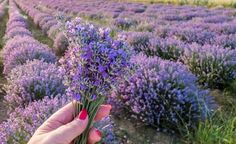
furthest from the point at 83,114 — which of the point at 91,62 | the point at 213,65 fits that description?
the point at 213,65

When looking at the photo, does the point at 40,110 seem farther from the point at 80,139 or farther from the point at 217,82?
the point at 217,82

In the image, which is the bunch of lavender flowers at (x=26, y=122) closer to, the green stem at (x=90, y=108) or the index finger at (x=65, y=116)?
the index finger at (x=65, y=116)

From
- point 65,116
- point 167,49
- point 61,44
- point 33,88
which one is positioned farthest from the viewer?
point 61,44

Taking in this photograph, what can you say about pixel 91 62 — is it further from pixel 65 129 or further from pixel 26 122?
pixel 26 122

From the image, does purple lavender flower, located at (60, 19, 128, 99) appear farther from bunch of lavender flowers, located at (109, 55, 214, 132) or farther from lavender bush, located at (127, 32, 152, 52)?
lavender bush, located at (127, 32, 152, 52)

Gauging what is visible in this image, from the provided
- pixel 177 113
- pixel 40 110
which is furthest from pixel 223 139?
pixel 40 110

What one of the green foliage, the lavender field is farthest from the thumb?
the green foliage

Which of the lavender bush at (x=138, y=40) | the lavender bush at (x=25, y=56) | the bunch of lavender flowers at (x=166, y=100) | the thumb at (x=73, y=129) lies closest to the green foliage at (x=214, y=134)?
the bunch of lavender flowers at (x=166, y=100)
